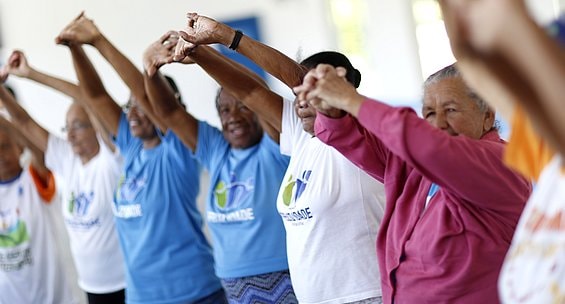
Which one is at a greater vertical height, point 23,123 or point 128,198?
point 23,123

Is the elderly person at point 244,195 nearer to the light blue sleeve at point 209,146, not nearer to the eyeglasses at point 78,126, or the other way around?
the light blue sleeve at point 209,146

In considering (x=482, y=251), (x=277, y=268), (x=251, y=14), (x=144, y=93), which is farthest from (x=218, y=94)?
(x=251, y=14)

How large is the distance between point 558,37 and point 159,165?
2258mm

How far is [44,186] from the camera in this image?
151 inches

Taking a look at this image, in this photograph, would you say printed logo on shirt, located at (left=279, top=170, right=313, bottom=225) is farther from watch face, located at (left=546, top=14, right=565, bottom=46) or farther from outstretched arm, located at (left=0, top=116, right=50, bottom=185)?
outstretched arm, located at (left=0, top=116, right=50, bottom=185)

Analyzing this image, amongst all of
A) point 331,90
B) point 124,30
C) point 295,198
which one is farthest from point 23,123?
point 124,30

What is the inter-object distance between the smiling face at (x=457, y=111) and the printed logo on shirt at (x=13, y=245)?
239 cm

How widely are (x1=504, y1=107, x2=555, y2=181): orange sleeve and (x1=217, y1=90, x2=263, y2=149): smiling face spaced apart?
163cm

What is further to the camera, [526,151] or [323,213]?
[323,213]

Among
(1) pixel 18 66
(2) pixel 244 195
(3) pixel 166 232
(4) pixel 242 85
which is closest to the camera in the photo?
(4) pixel 242 85

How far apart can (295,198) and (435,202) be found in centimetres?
58

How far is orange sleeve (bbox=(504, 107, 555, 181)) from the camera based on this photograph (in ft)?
3.99

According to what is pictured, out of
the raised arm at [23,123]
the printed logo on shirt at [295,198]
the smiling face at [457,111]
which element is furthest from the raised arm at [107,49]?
the smiling face at [457,111]

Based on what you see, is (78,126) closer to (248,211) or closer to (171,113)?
(171,113)
